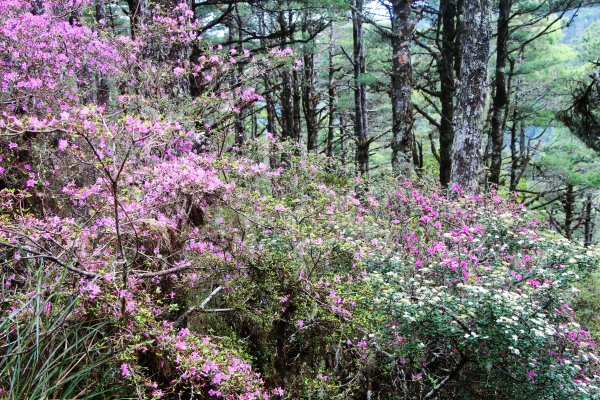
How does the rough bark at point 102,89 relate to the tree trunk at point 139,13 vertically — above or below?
below

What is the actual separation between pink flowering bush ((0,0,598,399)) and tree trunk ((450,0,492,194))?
116cm

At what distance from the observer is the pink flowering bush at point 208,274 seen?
248 cm

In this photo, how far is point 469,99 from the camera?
19.7 feet

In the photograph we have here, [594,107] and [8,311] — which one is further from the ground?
[594,107]

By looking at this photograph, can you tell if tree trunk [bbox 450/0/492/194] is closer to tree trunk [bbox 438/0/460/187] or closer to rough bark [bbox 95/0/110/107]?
tree trunk [bbox 438/0/460/187]

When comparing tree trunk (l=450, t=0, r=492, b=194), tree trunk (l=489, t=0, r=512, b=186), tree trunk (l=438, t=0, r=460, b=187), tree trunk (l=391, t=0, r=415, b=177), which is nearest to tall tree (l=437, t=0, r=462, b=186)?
tree trunk (l=438, t=0, r=460, b=187)

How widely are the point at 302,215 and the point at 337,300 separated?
970 mm

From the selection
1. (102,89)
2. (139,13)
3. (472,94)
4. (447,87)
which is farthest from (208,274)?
(447,87)

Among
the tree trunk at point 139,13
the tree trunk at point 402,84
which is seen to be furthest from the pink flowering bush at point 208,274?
the tree trunk at point 402,84

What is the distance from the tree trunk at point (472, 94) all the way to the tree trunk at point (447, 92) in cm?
294

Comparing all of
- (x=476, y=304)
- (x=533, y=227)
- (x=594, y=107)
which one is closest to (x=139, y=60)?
(x=476, y=304)

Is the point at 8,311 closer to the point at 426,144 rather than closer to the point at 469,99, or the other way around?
the point at 469,99

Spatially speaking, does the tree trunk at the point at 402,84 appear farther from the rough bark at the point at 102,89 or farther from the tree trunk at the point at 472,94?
the rough bark at the point at 102,89

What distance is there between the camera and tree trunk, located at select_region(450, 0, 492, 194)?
231 inches
